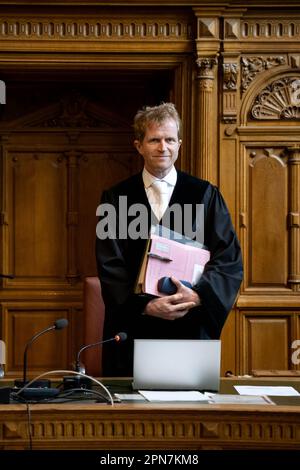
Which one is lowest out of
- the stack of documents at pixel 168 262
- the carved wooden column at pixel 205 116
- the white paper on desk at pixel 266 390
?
the white paper on desk at pixel 266 390

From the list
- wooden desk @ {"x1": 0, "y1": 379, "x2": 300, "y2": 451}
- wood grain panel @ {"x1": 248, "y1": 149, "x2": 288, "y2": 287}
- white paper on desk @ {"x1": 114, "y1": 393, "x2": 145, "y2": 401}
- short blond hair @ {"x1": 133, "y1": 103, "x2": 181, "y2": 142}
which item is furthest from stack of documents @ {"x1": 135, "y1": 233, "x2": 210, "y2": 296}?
wood grain panel @ {"x1": 248, "y1": 149, "x2": 288, "y2": 287}

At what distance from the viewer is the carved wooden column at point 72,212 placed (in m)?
6.53

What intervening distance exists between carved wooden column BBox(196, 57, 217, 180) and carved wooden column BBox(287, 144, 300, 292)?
585 millimetres

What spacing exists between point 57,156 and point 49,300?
43.3 inches

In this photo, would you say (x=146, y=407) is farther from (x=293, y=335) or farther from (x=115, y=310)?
(x=293, y=335)

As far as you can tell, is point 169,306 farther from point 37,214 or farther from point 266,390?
point 37,214

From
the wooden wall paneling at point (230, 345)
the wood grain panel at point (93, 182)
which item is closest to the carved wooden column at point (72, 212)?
the wood grain panel at point (93, 182)

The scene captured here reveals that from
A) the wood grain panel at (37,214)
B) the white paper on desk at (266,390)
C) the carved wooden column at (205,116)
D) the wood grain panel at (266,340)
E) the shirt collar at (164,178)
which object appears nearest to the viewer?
the white paper on desk at (266,390)

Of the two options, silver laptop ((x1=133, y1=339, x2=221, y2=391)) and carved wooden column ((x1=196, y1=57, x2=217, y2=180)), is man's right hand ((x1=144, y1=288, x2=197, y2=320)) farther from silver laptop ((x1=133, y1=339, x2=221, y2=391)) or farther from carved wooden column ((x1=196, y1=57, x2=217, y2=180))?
carved wooden column ((x1=196, y1=57, x2=217, y2=180))

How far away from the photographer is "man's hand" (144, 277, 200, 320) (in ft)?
11.5

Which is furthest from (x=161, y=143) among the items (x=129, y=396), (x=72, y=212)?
(x=72, y=212)

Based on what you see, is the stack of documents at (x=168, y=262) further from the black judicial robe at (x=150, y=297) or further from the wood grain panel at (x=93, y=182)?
the wood grain panel at (x=93, y=182)

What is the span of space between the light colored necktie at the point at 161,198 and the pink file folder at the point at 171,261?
0.39m

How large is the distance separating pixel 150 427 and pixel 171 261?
1093mm
